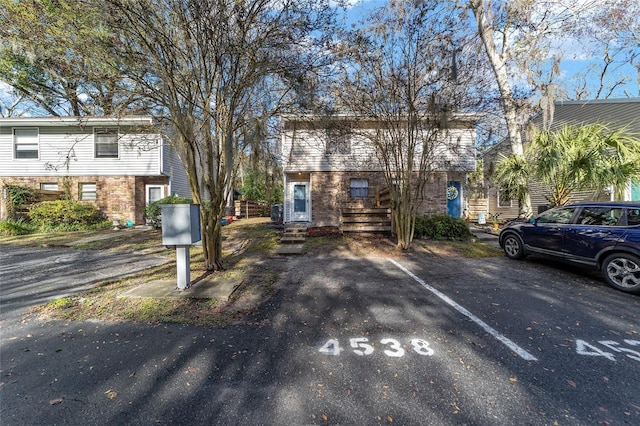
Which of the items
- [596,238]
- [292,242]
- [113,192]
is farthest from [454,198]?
[113,192]

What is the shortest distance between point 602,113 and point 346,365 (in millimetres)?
19805

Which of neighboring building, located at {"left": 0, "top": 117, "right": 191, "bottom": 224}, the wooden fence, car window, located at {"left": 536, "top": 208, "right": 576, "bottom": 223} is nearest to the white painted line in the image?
car window, located at {"left": 536, "top": 208, "right": 576, "bottom": 223}

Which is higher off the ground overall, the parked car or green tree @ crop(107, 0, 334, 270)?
green tree @ crop(107, 0, 334, 270)

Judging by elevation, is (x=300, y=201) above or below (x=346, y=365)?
above

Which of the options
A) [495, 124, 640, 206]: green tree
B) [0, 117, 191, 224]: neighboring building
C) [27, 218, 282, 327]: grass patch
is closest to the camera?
[27, 218, 282, 327]: grass patch

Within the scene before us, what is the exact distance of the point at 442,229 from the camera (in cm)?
966

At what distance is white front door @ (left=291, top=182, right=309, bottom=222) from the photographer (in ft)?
41.1

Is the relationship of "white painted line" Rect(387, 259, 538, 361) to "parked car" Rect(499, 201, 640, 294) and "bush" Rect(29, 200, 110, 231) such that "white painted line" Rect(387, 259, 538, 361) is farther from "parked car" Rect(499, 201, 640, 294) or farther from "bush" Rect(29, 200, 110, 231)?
"bush" Rect(29, 200, 110, 231)

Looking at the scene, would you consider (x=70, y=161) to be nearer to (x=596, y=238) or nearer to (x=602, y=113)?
(x=596, y=238)

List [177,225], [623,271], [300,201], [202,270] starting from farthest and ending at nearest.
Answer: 1. [300,201]
2. [202,270]
3. [623,271]
4. [177,225]

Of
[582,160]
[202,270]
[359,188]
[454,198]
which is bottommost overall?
[202,270]

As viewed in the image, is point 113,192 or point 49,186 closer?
point 113,192

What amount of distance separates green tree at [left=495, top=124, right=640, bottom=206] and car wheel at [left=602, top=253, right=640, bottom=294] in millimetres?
4248

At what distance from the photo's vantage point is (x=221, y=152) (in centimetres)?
527
